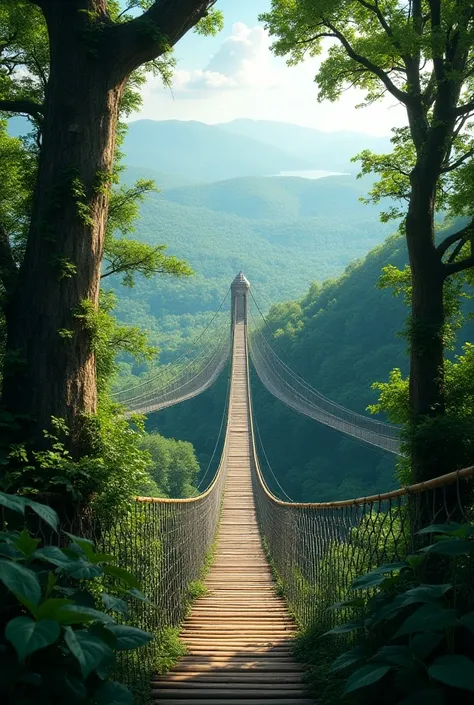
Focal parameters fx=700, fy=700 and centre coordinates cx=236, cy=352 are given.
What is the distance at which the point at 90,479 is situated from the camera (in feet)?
8.38

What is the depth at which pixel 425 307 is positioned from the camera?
15.0 ft

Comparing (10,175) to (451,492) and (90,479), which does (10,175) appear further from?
(451,492)

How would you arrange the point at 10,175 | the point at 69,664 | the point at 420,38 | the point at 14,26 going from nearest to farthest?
the point at 69,664
the point at 420,38
the point at 14,26
the point at 10,175

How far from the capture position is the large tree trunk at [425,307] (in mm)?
4465

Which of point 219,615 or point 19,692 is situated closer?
point 19,692

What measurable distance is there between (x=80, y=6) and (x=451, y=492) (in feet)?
Result: 9.82

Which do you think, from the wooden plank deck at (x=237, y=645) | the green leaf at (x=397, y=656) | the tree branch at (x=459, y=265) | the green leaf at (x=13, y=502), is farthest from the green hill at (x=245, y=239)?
the green leaf at (x=397, y=656)

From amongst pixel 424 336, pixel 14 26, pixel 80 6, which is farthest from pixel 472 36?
pixel 14 26

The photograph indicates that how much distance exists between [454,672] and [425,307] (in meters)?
3.77

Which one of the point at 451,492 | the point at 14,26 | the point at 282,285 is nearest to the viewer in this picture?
the point at 451,492

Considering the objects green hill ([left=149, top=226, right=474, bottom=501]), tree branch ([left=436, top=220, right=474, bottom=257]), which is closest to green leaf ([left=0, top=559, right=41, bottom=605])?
tree branch ([left=436, top=220, right=474, bottom=257])

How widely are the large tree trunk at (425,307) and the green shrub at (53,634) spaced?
346 cm

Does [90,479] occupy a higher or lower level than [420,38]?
lower

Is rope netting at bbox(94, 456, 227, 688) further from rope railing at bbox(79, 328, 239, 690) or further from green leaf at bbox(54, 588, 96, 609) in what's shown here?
green leaf at bbox(54, 588, 96, 609)
